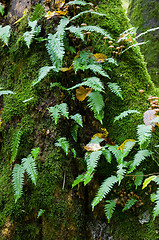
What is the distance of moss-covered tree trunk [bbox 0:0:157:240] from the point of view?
106 inches

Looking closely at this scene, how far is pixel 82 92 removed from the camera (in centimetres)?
317

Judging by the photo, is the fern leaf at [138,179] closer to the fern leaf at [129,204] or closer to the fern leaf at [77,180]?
the fern leaf at [129,204]

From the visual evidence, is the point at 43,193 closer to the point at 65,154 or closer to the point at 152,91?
the point at 65,154

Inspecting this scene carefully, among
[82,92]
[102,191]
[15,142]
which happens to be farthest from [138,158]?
[15,142]

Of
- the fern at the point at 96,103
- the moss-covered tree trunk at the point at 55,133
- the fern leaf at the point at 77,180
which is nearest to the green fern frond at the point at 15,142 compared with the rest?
the moss-covered tree trunk at the point at 55,133

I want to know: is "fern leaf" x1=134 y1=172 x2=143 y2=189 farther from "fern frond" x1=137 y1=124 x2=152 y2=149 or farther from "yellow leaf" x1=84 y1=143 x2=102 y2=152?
"yellow leaf" x1=84 y1=143 x2=102 y2=152

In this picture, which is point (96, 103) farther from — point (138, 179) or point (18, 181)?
point (18, 181)

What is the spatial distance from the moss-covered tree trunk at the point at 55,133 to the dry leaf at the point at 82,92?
163 mm

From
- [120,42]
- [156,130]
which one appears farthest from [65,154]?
[120,42]

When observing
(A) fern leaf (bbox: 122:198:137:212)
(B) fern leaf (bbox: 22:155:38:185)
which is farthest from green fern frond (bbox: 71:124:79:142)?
(A) fern leaf (bbox: 122:198:137:212)

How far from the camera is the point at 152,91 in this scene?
3566mm

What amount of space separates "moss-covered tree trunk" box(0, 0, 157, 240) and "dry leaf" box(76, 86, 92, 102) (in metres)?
0.16

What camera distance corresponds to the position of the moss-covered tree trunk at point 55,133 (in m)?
2.70

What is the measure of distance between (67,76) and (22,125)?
1095 millimetres
